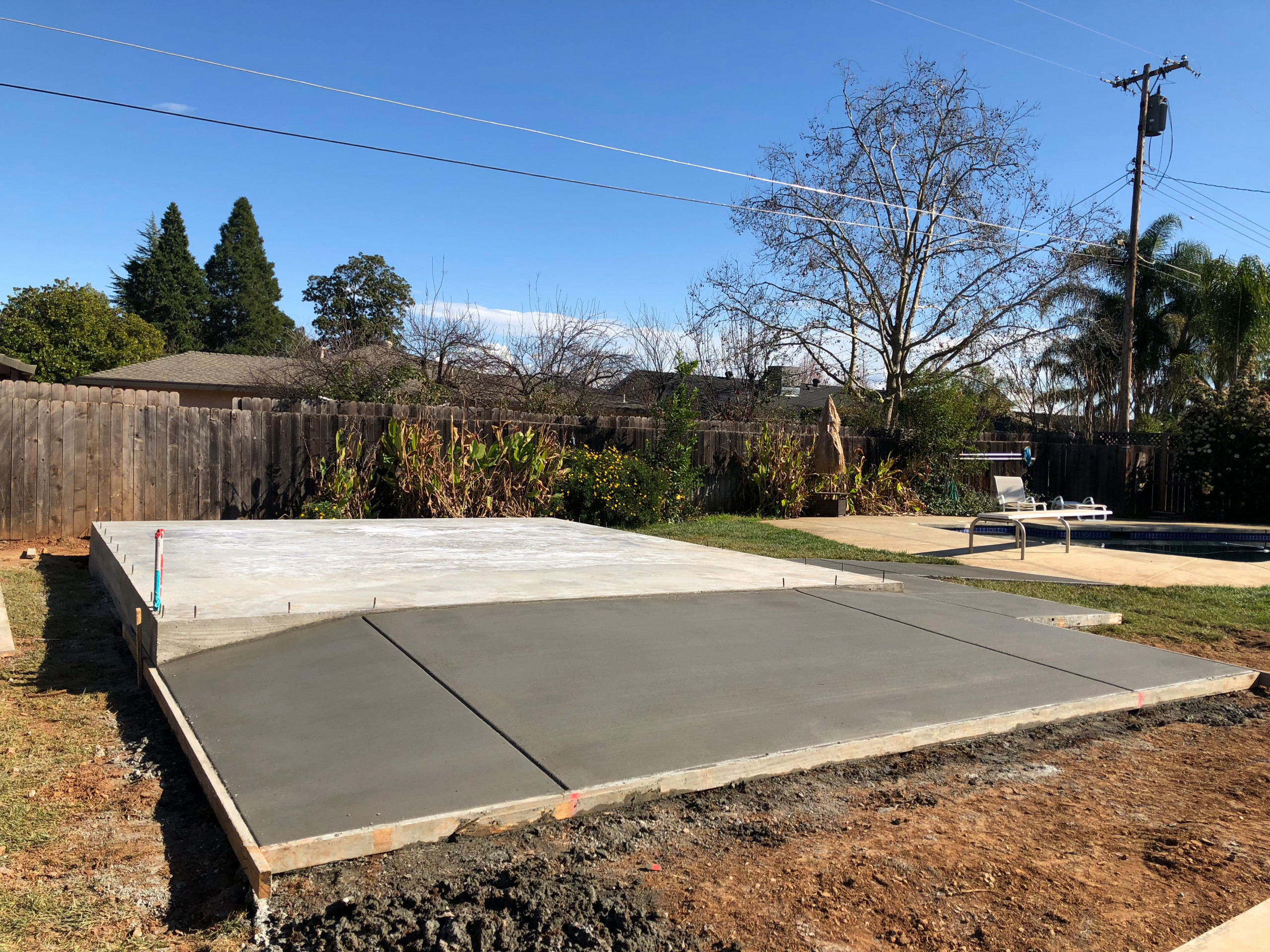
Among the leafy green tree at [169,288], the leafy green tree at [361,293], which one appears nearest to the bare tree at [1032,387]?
the leafy green tree at [361,293]

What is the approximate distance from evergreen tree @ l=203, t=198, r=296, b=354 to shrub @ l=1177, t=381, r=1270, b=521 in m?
42.5

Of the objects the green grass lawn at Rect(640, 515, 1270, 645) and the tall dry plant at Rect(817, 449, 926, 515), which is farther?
the tall dry plant at Rect(817, 449, 926, 515)

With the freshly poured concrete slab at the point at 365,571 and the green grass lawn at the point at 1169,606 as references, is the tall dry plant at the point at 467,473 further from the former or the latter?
the green grass lawn at the point at 1169,606

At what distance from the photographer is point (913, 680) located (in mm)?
4629

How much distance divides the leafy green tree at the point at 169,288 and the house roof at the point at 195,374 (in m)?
18.6

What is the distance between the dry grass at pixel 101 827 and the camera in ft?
8.00

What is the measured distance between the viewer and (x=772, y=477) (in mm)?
16297

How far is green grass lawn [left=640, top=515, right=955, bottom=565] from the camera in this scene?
35.3 feet

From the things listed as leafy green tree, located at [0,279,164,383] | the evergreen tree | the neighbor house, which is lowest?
the neighbor house

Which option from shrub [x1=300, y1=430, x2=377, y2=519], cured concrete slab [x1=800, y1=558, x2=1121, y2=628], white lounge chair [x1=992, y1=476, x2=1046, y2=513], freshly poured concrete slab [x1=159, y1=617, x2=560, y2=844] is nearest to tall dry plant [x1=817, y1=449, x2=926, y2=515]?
white lounge chair [x1=992, y1=476, x2=1046, y2=513]

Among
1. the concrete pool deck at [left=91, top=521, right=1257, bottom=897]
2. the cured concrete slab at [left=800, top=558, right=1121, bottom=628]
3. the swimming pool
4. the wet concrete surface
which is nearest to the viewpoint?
the concrete pool deck at [left=91, top=521, right=1257, bottom=897]

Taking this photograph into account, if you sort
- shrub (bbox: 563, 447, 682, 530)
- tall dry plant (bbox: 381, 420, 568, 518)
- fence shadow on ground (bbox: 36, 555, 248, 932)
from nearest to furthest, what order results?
fence shadow on ground (bbox: 36, 555, 248, 932) → tall dry plant (bbox: 381, 420, 568, 518) → shrub (bbox: 563, 447, 682, 530)

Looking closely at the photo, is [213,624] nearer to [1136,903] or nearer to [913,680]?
[913,680]

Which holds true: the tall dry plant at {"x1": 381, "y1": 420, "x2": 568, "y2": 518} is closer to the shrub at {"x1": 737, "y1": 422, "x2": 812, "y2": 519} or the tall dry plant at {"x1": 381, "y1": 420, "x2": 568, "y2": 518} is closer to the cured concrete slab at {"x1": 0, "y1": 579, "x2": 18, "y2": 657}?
the shrub at {"x1": 737, "y1": 422, "x2": 812, "y2": 519}
